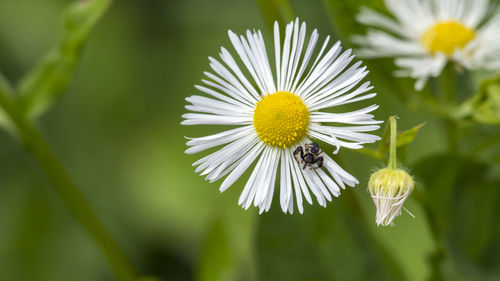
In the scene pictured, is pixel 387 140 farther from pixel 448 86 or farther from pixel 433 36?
pixel 433 36

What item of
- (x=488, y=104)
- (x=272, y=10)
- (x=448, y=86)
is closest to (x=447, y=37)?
(x=448, y=86)

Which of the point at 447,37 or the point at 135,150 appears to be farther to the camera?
the point at 135,150

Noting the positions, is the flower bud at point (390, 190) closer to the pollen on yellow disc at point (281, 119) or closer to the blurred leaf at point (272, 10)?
the pollen on yellow disc at point (281, 119)

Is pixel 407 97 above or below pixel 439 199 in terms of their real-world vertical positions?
above

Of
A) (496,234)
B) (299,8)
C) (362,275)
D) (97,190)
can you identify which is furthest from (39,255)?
(496,234)

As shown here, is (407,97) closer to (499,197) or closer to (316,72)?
(499,197)

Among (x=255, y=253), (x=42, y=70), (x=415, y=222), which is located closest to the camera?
(x=255, y=253)

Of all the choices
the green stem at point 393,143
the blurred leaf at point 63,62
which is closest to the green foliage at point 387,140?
the green stem at point 393,143
